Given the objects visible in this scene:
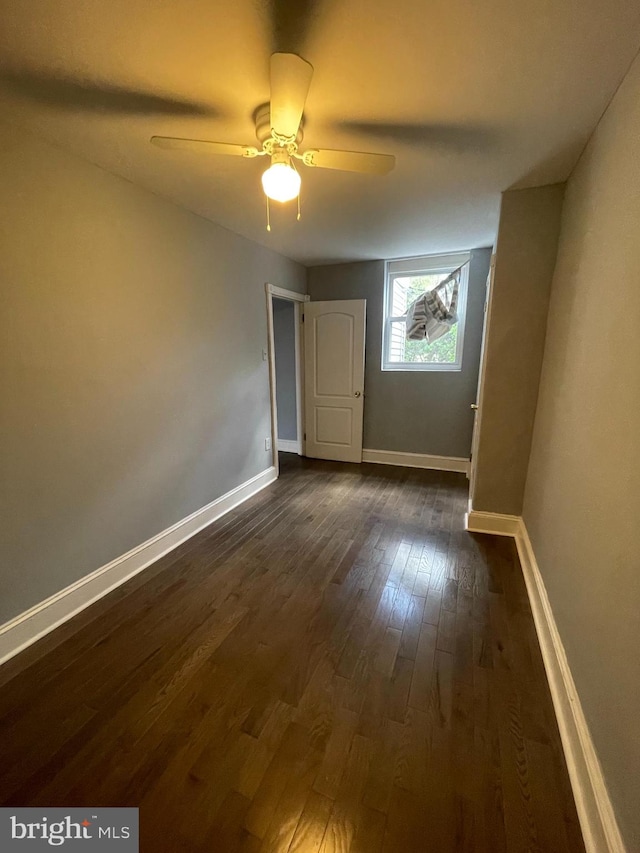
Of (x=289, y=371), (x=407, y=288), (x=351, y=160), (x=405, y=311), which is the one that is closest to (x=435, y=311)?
(x=405, y=311)

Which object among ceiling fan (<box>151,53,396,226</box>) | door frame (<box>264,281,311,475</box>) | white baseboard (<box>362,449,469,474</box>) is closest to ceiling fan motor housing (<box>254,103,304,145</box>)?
ceiling fan (<box>151,53,396,226</box>)

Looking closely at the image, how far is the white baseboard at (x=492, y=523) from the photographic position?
2652mm

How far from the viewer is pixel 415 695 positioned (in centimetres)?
144

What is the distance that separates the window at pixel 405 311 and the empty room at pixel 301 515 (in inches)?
34.2

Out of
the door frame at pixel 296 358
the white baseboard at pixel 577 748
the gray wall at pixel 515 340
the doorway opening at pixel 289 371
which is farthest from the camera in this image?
the doorway opening at pixel 289 371

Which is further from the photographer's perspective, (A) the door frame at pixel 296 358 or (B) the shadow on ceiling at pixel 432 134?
(A) the door frame at pixel 296 358

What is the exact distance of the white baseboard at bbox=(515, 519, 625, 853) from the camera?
0.96 m

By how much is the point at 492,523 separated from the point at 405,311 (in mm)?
2648

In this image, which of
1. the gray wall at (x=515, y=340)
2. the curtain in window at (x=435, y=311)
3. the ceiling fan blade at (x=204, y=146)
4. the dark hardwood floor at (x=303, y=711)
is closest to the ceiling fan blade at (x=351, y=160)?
the ceiling fan blade at (x=204, y=146)

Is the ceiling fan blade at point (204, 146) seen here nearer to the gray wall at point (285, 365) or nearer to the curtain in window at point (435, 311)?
the curtain in window at point (435, 311)

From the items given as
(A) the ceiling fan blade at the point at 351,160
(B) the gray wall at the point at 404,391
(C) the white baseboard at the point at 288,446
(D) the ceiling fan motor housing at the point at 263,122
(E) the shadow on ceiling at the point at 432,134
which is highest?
(E) the shadow on ceiling at the point at 432,134

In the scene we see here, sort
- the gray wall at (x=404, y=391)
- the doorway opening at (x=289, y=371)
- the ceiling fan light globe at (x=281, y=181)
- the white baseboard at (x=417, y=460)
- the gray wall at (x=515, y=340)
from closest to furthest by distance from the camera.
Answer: the ceiling fan light globe at (x=281, y=181), the gray wall at (x=515, y=340), the gray wall at (x=404, y=391), the white baseboard at (x=417, y=460), the doorway opening at (x=289, y=371)

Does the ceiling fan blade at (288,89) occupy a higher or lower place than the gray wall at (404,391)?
higher

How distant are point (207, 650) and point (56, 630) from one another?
85 centimetres
